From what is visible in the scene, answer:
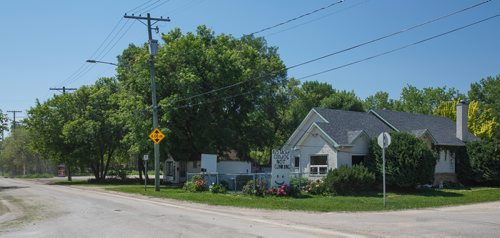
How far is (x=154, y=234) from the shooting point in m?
12.4

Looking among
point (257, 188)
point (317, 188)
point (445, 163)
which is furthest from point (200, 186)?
point (445, 163)

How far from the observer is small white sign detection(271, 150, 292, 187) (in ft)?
87.4

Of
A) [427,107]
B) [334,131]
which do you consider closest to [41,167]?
[427,107]

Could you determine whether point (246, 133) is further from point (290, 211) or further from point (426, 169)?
point (290, 211)

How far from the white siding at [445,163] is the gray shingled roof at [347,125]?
4234mm

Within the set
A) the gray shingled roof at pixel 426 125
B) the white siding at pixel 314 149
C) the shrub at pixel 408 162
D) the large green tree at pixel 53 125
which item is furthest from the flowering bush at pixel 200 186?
the large green tree at pixel 53 125

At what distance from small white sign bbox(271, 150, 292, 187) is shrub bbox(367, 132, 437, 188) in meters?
6.75

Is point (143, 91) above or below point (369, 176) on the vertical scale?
above

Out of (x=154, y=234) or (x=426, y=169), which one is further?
(x=426, y=169)

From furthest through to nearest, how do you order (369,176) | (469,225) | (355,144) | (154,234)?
(355,144) → (369,176) → (469,225) → (154,234)

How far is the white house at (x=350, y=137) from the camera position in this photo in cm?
3175

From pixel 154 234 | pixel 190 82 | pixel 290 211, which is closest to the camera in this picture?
pixel 154 234

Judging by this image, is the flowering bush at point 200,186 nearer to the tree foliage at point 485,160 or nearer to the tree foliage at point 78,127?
the tree foliage at point 485,160

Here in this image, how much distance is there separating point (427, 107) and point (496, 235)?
65962 mm
